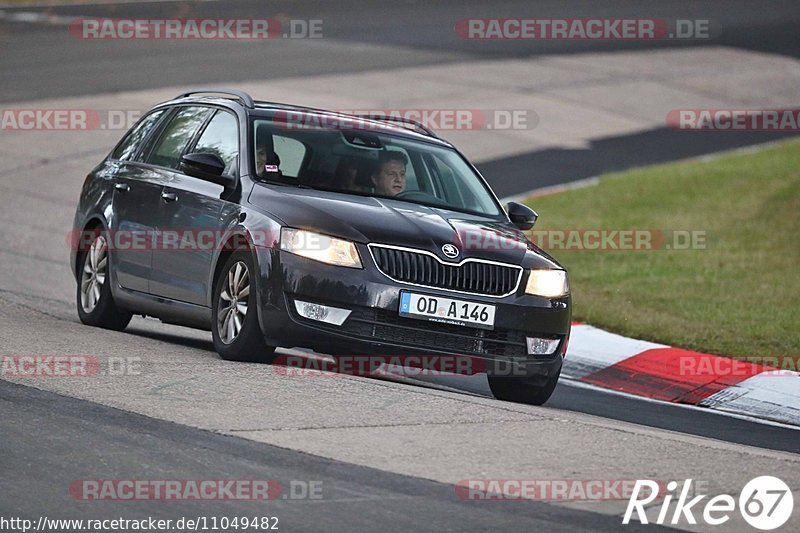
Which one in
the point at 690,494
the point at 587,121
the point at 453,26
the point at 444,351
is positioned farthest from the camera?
the point at 453,26

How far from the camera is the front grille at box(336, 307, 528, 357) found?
28.9 ft

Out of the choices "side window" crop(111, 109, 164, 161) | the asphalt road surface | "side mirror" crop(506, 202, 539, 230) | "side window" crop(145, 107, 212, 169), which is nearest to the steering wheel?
"side mirror" crop(506, 202, 539, 230)

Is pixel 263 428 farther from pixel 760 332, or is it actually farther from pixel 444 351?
pixel 760 332

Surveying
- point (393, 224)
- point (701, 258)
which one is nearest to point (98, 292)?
point (393, 224)

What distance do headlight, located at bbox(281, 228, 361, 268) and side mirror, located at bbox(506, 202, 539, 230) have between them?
1810mm

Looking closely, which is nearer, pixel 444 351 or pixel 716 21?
pixel 444 351

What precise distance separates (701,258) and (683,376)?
16.1 ft

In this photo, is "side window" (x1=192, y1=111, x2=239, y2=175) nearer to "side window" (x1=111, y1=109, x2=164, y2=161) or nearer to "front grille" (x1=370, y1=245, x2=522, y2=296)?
"side window" (x1=111, y1=109, x2=164, y2=161)

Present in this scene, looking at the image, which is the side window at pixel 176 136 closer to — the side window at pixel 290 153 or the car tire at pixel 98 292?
the car tire at pixel 98 292

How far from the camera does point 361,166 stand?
996cm

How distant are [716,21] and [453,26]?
6.85 metres

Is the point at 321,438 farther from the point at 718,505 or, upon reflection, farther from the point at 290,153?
the point at 290,153

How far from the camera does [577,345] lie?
1227 cm

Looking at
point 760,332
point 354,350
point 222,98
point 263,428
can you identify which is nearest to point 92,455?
point 263,428
